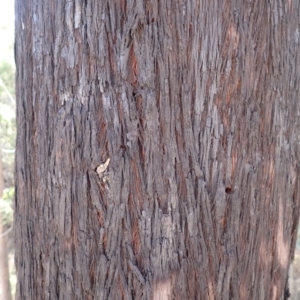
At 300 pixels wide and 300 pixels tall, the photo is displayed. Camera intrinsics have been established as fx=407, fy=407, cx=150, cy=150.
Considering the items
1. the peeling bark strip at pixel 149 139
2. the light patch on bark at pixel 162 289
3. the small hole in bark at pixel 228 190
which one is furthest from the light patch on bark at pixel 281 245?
the light patch on bark at pixel 162 289

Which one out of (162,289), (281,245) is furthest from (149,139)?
(281,245)

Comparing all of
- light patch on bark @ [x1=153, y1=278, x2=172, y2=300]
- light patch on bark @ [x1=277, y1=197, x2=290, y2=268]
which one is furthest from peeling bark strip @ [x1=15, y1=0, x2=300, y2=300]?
light patch on bark @ [x1=277, y1=197, x2=290, y2=268]

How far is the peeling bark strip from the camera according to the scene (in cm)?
122

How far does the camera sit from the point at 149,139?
1.23 metres

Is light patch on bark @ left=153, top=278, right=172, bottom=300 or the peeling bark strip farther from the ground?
the peeling bark strip

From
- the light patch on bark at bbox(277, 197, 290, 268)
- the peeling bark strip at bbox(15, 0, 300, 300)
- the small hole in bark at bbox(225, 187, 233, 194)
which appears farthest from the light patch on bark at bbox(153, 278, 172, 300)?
the light patch on bark at bbox(277, 197, 290, 268)

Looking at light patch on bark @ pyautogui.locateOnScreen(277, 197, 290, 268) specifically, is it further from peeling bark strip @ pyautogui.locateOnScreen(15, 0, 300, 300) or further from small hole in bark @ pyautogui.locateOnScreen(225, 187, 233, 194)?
small hole in bark @ pyautogui.locateOnScreen(225, 187, 233, 194)

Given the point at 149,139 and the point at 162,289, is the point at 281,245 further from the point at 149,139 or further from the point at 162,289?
the point at 149,139

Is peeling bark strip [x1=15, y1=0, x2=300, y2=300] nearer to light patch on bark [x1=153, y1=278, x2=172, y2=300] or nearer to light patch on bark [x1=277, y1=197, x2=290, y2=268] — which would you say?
light patch on bark [x1=153, y1=278, x2=172, y2=300]

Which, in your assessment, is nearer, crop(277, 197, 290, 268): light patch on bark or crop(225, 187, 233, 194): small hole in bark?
crop(225, 187, 233, 194): small hole in bark

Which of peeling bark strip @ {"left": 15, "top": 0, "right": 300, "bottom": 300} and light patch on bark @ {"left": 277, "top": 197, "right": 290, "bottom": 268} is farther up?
peeling bark strip @ {"left": 15, "top": 0, "right": 300, "bottom": 300}

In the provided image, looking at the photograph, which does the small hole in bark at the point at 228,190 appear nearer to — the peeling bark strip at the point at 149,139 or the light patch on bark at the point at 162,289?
the peeling bark strip at the point at 149,139

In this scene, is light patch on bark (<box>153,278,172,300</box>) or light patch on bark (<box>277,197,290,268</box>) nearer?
light patch on bark (<box>153,278,172,300</box>)

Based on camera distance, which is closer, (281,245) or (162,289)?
(162,289)
